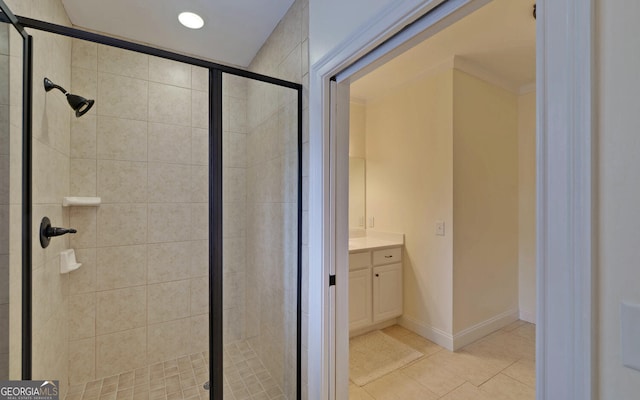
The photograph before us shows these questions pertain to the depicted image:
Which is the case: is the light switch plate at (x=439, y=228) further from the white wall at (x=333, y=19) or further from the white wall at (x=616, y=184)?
the white wall at (x=616, y=184)

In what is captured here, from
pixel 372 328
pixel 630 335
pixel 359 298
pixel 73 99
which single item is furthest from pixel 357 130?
pixel 630 335

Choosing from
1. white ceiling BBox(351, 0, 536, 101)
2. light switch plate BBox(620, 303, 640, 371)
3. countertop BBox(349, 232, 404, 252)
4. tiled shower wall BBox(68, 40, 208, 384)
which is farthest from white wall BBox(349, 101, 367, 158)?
light switch plate BBox(620, 303, 640, 371)

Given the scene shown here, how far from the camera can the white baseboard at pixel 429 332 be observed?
2.44 meters

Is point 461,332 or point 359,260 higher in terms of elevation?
point 359,260

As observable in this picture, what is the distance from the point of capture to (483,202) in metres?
2.66

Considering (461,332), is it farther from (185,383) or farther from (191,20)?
(191,20)

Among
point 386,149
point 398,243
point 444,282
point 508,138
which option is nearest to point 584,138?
point 444,282

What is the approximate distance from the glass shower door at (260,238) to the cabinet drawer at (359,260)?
35.1 inches

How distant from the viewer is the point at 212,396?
4.69ft

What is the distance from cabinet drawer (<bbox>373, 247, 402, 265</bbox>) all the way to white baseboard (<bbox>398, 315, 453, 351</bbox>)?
63 centimetres

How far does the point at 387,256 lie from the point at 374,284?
0.31m

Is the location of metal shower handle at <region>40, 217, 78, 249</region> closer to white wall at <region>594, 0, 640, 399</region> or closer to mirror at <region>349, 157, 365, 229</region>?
white wall at <region>594, 0, 640, 399</region>

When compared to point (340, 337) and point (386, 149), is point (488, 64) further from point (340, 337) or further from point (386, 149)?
point (340, 337)

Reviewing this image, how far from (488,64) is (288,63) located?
197cm
